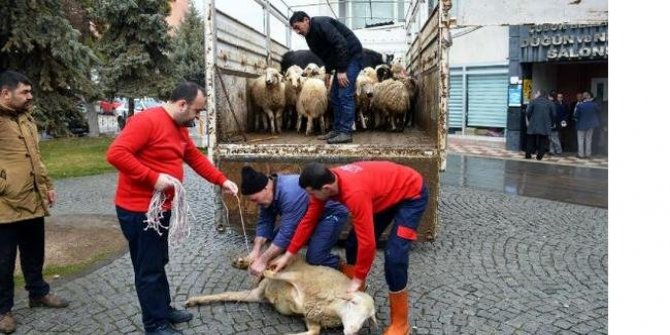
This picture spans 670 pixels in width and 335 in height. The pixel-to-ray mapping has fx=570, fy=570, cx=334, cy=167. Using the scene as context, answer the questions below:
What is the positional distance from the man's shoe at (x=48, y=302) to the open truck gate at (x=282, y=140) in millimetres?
1768

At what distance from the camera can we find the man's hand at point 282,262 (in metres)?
3.86

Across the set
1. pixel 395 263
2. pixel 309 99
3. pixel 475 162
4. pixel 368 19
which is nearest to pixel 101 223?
pixel 309 99

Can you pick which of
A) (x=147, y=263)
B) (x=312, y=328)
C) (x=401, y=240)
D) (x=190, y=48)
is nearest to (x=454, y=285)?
(x=401, y=240)

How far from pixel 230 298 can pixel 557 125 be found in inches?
495

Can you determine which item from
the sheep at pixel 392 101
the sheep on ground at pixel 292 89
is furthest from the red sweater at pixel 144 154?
the sheep at pixel 392 101

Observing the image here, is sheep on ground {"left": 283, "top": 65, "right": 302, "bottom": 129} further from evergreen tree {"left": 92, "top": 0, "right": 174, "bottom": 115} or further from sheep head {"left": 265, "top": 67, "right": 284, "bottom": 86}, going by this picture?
evergreen tree {"left": 92, "top": 0, "right": 174, "bottom": 115}

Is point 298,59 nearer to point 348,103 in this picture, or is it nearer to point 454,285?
point 348,103

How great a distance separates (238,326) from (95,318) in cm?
109

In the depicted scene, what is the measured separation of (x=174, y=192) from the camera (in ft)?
12.0

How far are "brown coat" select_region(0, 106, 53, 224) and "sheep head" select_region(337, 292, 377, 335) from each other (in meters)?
2.36

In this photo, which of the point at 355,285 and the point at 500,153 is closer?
the point at 355,285

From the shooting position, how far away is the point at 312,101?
692cm

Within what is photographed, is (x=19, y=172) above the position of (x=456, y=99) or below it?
below

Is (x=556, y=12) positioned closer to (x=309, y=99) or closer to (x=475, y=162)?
(x=309, y=99)
